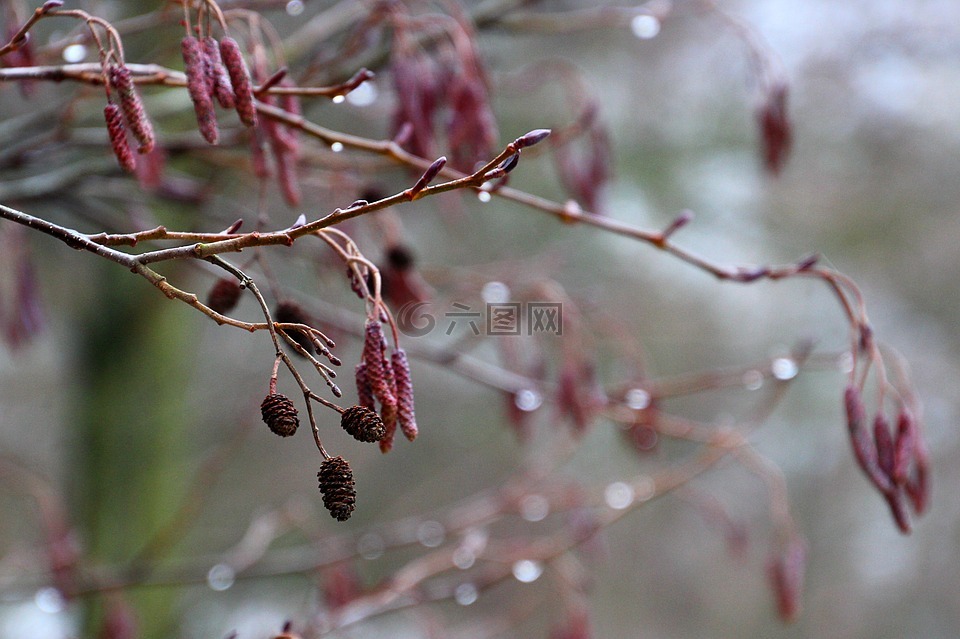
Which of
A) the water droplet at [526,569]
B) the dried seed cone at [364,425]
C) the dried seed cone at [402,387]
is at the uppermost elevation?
the dried seed cone at [364,425]

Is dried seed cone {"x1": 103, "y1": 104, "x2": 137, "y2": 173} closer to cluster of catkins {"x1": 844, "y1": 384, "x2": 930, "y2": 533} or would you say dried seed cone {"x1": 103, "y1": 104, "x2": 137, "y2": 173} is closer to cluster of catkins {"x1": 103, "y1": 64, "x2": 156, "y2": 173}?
cluster of catkins {"x1": 103, "y1": 64, "x2": 156, "y2": 173}

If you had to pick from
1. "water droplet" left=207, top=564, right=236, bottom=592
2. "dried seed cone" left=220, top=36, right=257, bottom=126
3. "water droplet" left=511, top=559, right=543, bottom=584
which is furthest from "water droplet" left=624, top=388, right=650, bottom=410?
"dried seed cone" left=220, top=36, right=257, bottom=126

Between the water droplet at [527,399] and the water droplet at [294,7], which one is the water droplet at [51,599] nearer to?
the water droplet at [527,399]

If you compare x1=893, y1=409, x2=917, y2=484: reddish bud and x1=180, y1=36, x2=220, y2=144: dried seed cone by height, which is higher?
x1=180, y1=36, x2=220, y2=144: dried seed cone

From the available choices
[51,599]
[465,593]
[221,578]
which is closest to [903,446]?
[465,593]

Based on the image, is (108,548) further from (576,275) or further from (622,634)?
(622,634)

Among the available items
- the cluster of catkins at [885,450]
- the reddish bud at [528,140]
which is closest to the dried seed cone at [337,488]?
the reddish bud at [528,140]

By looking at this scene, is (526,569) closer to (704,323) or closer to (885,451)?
(885,451)
